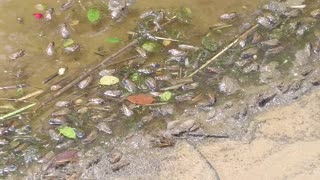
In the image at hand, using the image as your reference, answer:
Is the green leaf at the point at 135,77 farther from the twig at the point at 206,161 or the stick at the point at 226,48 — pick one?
the twig at the point at 206,161

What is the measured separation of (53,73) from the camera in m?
3.98

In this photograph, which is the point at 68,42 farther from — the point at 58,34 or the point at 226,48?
the point at 226,48

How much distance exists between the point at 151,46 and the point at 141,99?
22.0 inches

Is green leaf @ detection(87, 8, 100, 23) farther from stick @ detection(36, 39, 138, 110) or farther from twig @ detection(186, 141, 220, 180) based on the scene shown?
twig @ detection(186, 141, 220, 180)

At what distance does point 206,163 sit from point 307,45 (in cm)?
132

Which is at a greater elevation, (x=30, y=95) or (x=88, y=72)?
(x=88, y=72)

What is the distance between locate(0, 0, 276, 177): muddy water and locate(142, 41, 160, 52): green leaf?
0.25 feet

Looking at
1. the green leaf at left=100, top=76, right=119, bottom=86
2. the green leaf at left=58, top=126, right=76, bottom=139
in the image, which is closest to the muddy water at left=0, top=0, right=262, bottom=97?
the green leaf at left=100, top=76, right=119, bottom=86

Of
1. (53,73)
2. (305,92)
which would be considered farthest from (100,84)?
(305,92)

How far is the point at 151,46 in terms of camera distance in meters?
4.13

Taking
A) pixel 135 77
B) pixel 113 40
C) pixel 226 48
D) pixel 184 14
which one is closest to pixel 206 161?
pixel 135 77

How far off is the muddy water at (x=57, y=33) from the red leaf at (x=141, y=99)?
0.43 m

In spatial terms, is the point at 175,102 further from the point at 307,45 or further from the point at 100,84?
the point at 307,45

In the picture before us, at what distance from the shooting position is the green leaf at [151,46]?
13.5 feet
